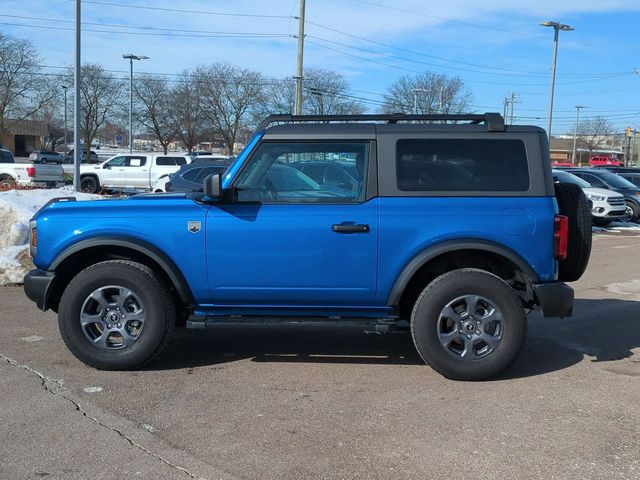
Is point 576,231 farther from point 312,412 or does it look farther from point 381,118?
point 312,412

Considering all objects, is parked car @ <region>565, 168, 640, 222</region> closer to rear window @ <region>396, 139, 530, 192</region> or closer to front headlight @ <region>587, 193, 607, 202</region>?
front headlight @ <region>587, 193, 607, 202</region>

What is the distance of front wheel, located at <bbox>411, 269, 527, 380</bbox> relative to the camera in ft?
17.5

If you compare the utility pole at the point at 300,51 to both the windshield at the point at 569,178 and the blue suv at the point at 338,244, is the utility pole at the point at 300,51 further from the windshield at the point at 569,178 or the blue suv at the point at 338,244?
the blue suv at the point at 338,244

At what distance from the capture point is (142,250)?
5.43 meters

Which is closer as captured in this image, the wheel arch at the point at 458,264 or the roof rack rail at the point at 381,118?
the wheel arch at the point at 458,264

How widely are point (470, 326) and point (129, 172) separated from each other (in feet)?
78.8

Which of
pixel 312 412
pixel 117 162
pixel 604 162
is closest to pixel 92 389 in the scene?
pixel 312 412

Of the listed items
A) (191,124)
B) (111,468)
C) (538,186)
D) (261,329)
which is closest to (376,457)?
(111,468)

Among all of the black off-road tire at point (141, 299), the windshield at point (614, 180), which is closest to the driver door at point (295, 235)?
the black off-road tire at point (141, 299)

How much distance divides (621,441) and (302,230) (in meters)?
2.63

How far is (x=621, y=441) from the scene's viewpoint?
431 cm

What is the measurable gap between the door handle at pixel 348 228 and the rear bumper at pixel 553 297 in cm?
141

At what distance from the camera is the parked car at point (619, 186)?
2255cm

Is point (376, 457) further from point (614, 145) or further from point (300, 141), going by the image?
point (614, 145)
